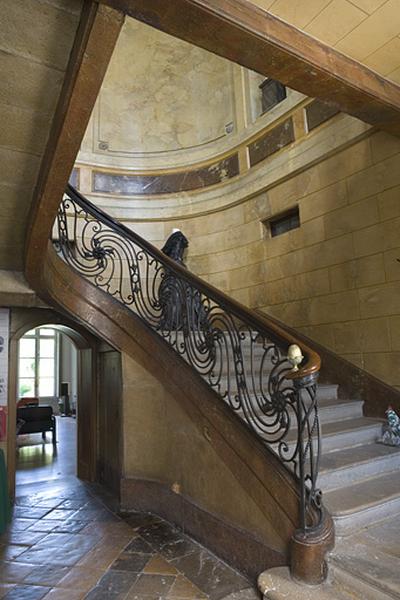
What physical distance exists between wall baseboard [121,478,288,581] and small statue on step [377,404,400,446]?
4.08ft

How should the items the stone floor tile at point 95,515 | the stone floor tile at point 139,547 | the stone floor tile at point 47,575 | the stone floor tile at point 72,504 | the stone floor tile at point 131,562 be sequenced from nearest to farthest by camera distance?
the stone floor tile at point 47,575 → the stone floor tile at point 131,562 → the stone floor tile at point 139,547 → the stone floor tile at point 95,515 → the stone floor tile at point 72,504

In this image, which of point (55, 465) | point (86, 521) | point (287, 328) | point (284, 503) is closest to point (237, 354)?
point (284, 503)

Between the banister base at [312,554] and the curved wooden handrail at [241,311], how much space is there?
809 mm

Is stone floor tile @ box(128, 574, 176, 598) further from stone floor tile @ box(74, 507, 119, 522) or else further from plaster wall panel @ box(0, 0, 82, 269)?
plaster wall panel @ box(0, 0, 82, 269)

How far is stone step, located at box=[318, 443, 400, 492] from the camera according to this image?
2.40 meters

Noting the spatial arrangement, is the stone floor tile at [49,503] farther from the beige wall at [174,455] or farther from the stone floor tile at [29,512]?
the beige wall at [174,455]

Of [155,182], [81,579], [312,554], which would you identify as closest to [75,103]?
[312,554]

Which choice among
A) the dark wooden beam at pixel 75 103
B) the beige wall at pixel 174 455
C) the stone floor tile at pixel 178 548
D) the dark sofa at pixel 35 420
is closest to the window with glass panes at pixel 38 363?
the dark sofa at pixel 35 420

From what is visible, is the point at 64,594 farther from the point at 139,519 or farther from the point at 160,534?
the point at 139,519

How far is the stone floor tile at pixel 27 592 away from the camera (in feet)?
7.63

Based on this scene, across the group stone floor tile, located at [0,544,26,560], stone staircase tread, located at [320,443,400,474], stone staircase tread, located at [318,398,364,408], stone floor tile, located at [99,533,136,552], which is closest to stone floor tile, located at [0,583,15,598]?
stone floor tile, located at [0,544,26,560]

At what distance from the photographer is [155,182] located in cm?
623

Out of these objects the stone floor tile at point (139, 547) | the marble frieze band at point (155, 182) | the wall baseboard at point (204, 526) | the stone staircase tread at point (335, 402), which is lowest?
the stone floor tile at point (139, 547)

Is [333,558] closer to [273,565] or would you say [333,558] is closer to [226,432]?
[273,565]
